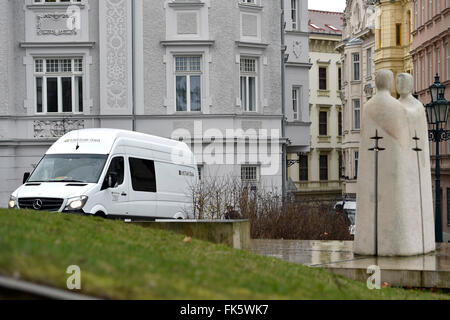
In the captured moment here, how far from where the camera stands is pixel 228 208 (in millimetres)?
24891

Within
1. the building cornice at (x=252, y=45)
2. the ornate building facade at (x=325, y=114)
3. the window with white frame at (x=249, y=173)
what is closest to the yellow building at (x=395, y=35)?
the ornate building facade at (x=325, y=114)

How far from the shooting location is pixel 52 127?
35.1 metres

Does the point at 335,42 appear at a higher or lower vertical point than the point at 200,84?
higher

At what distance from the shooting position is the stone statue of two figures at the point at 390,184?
50.0 feet

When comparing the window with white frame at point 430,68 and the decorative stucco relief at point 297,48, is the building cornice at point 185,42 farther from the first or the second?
the window with white frame at point 430,68

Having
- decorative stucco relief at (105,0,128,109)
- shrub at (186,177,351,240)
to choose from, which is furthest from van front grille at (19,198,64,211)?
decorative stucco relief at (105,0,128,109)

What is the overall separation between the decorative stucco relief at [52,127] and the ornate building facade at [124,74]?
0.04 meters

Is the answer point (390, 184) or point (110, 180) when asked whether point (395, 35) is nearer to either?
point (110, 180)

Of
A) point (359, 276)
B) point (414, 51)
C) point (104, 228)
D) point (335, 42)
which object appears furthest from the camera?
point (335, 42)

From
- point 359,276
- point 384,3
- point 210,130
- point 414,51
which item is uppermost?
point 384,3

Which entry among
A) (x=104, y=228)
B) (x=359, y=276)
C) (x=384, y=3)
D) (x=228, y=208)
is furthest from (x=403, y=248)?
(x=384, y=3)

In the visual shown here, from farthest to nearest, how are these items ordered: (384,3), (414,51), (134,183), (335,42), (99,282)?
1. (335,42)
2. (384,3)
3. (414,51)
4. (134,183)
5. (99,282)

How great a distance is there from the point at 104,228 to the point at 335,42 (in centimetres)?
8147

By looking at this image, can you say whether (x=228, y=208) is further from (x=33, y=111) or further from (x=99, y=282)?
(x=99, y=282)
